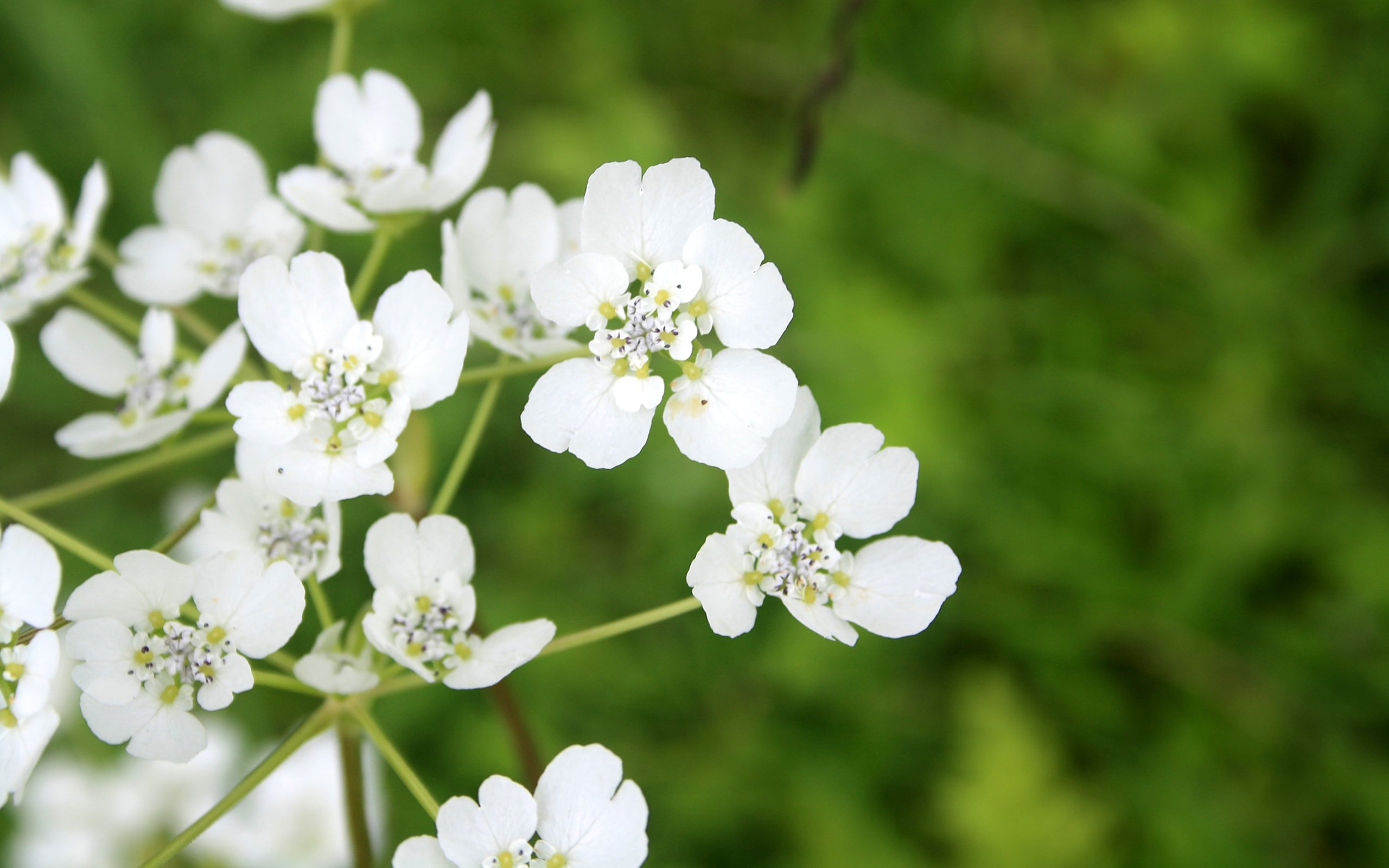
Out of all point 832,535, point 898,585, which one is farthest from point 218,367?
point 898,585

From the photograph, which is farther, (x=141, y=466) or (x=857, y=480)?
(x=141, y=466)

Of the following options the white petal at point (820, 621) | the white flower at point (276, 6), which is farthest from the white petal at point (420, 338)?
the white flower at point (276, 6)

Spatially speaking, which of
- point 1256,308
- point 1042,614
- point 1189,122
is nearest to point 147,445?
point 1042,614

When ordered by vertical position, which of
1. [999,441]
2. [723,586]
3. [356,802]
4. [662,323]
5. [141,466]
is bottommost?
[999,441]

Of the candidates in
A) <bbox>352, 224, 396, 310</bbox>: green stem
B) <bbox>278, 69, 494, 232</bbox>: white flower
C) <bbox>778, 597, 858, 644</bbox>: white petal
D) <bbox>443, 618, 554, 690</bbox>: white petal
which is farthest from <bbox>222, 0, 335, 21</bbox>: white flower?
<bbox>778, 597, 858, 644</bbox>: white petal

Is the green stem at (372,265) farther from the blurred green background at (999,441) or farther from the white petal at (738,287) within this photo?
the blurred green background at (999,441)

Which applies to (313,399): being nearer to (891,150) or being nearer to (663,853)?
(663,853)

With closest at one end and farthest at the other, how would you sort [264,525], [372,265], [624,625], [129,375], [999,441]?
1. [624,625]
2. [264,525]
3. [372,265]
4. [129,375]
5. [999,441]

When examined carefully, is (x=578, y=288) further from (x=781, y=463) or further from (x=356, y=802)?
(x=356, y=802)
